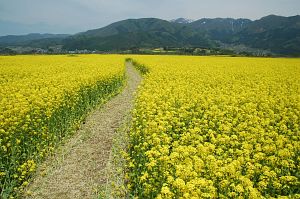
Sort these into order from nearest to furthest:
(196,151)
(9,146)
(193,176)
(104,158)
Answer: (193,176) → (196,151) → (9,146) → (104,158)

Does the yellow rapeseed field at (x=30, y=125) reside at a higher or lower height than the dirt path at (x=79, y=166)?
higher

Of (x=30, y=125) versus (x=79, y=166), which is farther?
(x=30, y=125)

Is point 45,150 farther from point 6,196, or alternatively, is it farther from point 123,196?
point 123,196

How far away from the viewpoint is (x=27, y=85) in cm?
1766

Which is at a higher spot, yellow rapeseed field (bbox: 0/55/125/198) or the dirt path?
yellow rapeseed field (bbox: 0/55/125/198)

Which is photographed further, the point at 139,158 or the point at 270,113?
the point at 270,113

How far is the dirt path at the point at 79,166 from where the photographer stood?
868 cm

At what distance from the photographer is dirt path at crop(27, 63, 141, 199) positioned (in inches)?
342

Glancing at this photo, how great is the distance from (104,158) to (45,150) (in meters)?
1.86

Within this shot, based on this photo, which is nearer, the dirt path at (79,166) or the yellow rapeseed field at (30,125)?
the dirt path at (79,166)

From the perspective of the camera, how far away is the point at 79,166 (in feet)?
33.2

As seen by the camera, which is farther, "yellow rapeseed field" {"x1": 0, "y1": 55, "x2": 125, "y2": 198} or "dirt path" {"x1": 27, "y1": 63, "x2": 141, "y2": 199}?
"yellow rapeseed field" {"x1": 0, "y1": 55, "x2": 125, "y2": 198}

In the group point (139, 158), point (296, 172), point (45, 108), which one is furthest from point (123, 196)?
point (45, 108)

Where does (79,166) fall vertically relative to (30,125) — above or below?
below
